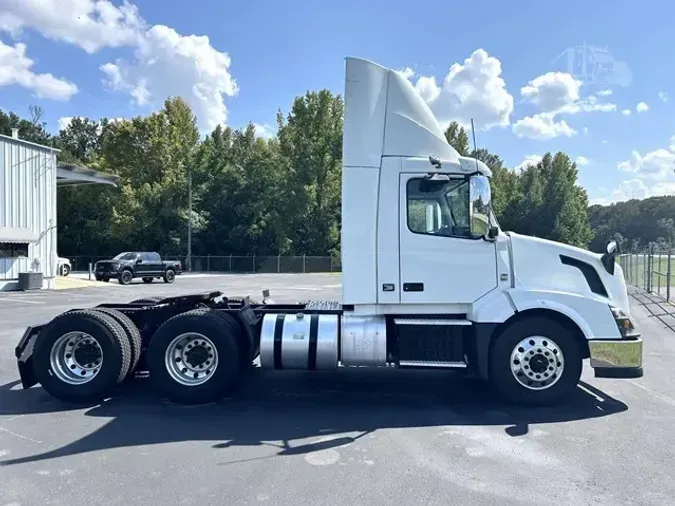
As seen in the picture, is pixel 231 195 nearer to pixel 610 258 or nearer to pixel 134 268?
Result: pixel 134 268

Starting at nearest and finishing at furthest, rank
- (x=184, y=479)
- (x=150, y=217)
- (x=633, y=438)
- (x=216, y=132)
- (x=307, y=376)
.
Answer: (x=184, y=479)
(x=633, y=438)
(x=307, y=376)
(x=150, y=217)
(x=216, y=132)

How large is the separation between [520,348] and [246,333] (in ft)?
10.7

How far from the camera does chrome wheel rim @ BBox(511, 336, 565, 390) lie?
6152 mm

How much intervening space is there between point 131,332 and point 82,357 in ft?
2.13

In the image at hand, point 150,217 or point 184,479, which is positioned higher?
point 150,217

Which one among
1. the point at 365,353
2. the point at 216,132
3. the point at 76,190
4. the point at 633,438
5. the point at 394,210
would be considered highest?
the point at 216,132

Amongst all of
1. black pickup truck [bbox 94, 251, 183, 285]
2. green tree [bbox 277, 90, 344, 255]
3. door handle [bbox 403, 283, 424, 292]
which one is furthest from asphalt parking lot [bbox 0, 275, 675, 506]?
green tree [bbox 277, 90, 344, 255]

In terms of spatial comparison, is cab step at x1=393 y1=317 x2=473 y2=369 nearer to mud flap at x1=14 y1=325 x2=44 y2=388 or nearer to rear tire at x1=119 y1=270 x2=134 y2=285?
mud flap at x1=14 y1=325 x2=44 y2=388

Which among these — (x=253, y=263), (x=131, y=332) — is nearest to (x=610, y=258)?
(x=131, y=332)

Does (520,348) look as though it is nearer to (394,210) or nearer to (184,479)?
(394,210)

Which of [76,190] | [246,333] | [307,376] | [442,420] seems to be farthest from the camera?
[76,190]

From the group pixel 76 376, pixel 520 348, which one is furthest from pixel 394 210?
pixel 76 376

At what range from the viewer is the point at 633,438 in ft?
17.3

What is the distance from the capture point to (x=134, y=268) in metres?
30.5
